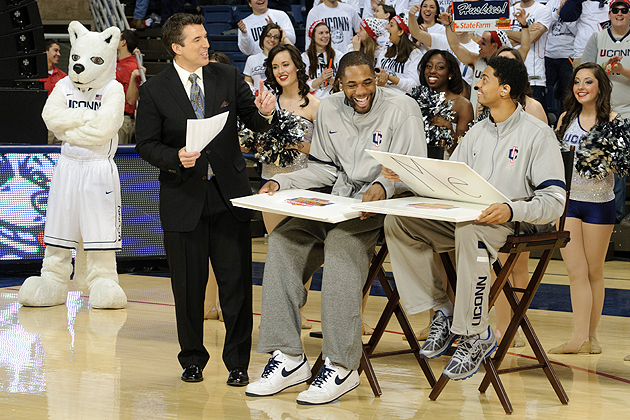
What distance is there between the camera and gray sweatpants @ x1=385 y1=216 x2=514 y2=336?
12.6 ft

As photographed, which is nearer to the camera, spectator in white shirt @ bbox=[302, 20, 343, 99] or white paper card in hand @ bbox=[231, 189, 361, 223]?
white paper card in hand @ bbox=[231, 189, 361, 223]

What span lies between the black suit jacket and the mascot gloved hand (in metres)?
1.96

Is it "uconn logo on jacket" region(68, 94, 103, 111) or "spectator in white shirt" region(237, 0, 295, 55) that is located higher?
"spectator in white shirt" region(237, 0, 295, 55)

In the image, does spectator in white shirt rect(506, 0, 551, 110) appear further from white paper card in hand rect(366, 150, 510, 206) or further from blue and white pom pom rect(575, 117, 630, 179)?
white paper card in hand rect(366, 150, 510, 206)

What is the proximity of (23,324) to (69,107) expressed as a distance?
1.71m

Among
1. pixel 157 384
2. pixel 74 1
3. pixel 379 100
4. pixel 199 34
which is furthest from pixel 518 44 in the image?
pixel 74 1

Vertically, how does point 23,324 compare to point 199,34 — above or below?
below

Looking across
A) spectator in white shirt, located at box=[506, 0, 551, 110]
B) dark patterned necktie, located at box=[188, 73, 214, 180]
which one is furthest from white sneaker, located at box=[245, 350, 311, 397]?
spectator in white shirt, located at box=[506, 0, 551, 110]

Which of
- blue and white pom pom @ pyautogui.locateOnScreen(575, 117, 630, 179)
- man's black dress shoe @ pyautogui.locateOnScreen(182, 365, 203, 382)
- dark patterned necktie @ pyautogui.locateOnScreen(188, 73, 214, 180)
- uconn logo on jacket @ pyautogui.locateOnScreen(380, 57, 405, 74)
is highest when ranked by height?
dark patterned necktie @ pyautogui.locateOnScreen(188, 73, 214, 180)

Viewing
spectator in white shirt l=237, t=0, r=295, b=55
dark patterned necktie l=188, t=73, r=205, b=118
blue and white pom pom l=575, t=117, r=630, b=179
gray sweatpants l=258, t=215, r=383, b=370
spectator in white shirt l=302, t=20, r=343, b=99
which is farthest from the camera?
spectator in white shirt l=237, t=0, r=295, b=55

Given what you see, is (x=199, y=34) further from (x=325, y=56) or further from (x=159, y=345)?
(x=325, y=56)

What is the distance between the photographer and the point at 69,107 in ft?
20.8

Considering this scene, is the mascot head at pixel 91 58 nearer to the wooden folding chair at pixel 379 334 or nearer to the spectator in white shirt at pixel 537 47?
the wooden folding chair at pixel 379 334

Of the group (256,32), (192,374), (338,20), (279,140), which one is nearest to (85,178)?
(279,140)
